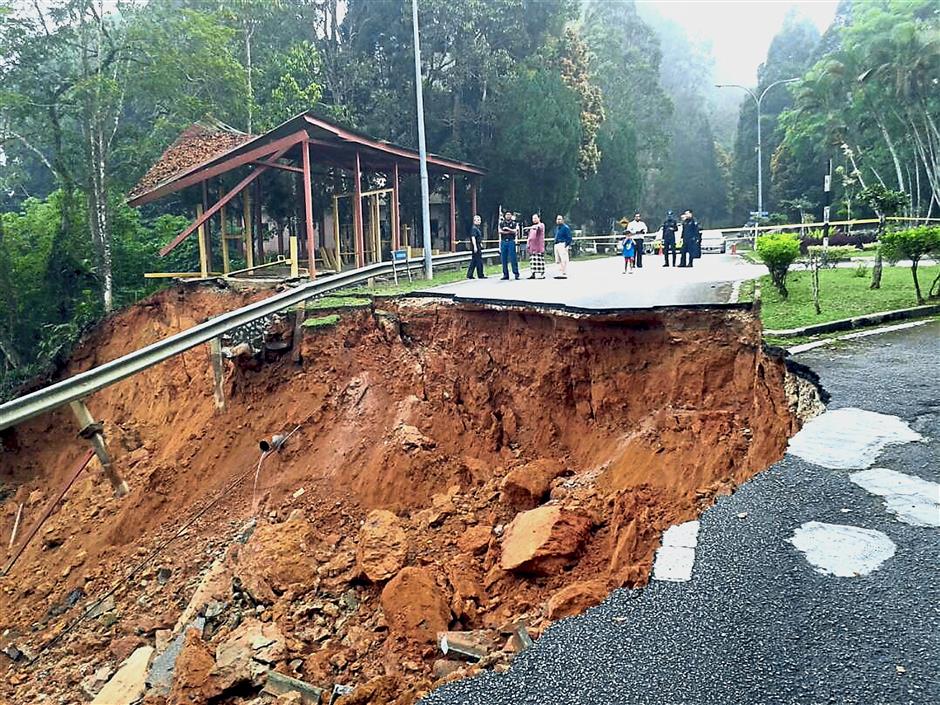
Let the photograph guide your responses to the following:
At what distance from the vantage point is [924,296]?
39.7 ft

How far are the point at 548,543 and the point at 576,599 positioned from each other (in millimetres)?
1349

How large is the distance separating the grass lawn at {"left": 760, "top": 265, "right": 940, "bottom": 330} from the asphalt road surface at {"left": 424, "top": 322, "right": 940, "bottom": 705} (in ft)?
18.0

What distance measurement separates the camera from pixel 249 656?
275 inches

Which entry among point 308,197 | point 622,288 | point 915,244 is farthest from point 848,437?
point 308,197

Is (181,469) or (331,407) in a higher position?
(331,407)

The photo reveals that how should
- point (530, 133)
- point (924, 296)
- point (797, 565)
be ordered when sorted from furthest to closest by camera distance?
point (530, 133)
point (924, 296)
point (797, 565)

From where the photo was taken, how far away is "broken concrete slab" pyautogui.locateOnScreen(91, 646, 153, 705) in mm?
7824

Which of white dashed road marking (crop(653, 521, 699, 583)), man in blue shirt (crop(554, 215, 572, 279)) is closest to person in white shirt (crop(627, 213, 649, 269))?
man in blue shirt (crop(554, 215, 572, 279))

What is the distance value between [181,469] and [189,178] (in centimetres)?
948

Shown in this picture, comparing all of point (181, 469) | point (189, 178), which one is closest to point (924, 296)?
point (181, 469)

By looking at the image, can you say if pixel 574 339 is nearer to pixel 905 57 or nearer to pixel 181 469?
pixel 181 469

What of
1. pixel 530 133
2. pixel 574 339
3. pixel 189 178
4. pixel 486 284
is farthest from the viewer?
pixel 530 133

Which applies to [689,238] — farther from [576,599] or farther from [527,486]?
[576,599]

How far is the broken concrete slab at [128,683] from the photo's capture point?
7.82 meters
